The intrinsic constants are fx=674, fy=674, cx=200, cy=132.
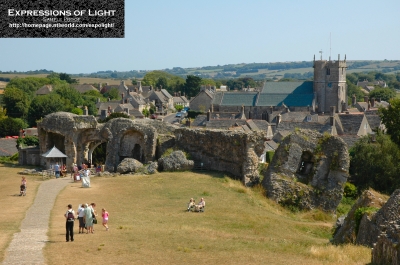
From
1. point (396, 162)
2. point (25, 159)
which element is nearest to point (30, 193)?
point (25, 159)

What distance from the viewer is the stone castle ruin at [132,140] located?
122ft

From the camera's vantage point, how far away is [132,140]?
3962cm

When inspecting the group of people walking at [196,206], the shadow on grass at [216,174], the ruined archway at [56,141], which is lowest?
the shadow on grass at [216,174]

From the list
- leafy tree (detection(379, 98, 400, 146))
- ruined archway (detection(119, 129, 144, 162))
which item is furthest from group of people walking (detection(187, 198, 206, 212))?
leafy tree (detection(379, 98, 400, 146))

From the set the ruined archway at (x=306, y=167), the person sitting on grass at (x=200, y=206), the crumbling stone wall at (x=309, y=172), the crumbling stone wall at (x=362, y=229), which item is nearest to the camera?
the crumbling stone wall at (x=362, y=229)

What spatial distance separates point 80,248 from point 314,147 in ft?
57.8

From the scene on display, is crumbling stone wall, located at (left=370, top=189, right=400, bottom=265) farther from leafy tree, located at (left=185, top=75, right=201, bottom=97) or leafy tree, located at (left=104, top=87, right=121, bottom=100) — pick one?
leafy tree, located at (left=185, top=75, right=201, bottom=97)

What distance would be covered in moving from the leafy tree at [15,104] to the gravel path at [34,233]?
237ft

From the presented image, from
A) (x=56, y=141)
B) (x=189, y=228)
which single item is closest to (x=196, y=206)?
(x=189, y=228)

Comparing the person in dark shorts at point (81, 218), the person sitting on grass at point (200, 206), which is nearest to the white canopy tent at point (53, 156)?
the person sitting on grass at point (200, 206)

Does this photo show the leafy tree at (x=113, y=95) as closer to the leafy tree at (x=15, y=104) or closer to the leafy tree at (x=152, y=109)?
the leafy tree at (x=152, y=109)

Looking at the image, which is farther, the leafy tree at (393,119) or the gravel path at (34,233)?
the leafy tree at (393,119)

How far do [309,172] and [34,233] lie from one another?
55.4ft

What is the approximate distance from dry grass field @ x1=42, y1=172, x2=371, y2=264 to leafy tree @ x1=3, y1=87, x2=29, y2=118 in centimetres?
6962
